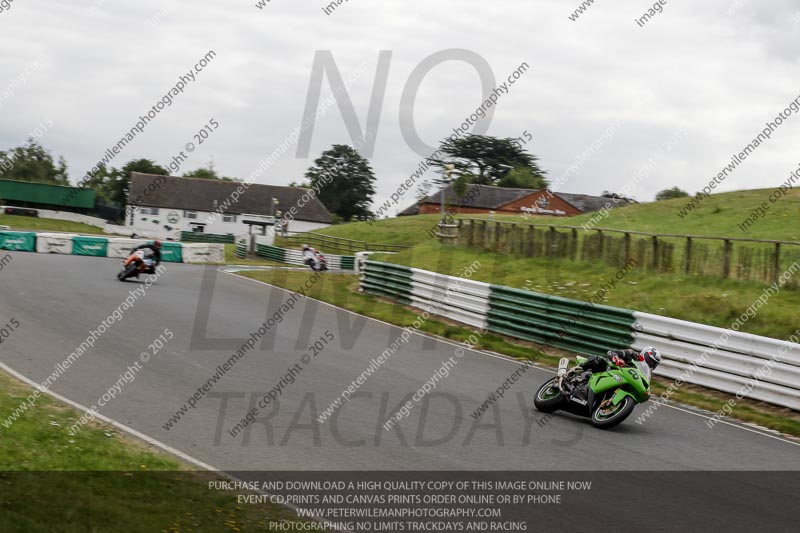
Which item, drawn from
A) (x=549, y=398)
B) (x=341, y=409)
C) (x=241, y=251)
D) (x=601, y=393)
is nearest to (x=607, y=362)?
(x=601, y=393)

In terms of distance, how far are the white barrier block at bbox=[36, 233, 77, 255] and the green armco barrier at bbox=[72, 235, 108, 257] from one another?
272 mm

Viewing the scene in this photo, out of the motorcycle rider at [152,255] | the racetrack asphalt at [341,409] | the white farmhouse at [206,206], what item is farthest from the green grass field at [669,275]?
the white farmhouse at [206,206]

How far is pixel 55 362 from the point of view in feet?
38.7

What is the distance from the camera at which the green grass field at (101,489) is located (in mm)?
5672

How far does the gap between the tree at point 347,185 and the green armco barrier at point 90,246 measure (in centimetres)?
7035

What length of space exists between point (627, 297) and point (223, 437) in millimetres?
12625

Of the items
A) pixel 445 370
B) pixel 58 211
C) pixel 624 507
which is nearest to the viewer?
pixel 624 507

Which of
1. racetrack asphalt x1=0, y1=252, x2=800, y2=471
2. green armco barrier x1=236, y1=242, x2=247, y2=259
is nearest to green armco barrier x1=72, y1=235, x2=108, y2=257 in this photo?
green armco barrier x1=236, y1=242, x2=247, y2=259

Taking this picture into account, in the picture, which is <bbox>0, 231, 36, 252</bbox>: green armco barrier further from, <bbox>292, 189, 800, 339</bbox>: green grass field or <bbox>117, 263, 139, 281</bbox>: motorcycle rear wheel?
<bbox>292, 189, 800, 339</bbox>: green grass field

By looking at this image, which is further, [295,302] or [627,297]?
[295,302]

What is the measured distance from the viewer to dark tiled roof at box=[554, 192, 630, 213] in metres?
85.1

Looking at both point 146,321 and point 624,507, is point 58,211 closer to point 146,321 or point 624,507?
point 146,321

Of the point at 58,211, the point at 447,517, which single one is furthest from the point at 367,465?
the point at 58,211

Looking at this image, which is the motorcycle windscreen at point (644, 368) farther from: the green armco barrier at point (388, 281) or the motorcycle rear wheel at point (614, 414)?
the green armco barrier at point (388, 281)
